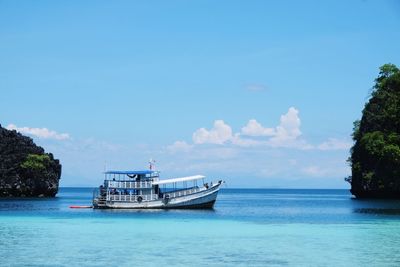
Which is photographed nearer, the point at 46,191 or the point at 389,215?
the point at 389,215

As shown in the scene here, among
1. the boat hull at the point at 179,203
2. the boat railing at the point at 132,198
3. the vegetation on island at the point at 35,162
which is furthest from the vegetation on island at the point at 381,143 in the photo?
the vegetation on island at the point at 35,162

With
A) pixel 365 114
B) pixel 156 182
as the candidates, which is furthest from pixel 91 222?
pixel 365 114

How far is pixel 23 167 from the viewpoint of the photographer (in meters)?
106

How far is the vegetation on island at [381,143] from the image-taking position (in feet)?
255

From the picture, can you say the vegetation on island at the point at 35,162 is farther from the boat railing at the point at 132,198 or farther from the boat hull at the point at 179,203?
the boat railing at the point at 132,198

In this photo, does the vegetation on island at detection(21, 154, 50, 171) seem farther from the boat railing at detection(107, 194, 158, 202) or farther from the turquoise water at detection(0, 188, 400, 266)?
the turquoise water at detection(0, 188, 400, 266)

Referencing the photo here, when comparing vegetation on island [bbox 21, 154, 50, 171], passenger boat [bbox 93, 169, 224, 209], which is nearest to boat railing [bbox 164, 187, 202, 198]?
passenger boat [bbox 93, 169, 224, 209]

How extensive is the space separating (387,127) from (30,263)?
6332cm

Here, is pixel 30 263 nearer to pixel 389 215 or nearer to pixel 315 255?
pixel 315 255

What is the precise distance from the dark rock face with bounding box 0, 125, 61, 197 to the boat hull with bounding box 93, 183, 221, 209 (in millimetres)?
44771

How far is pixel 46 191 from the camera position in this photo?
378 ft

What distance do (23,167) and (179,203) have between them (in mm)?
48721

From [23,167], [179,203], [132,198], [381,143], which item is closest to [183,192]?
[179,203]

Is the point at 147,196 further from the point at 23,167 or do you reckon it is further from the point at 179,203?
the point at 23,167
